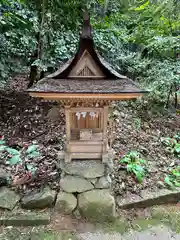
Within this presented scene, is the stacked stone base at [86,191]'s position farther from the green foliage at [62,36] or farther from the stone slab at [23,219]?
the green foliage at [62,36]

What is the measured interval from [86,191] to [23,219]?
1.04 m

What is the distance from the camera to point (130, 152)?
12.5 ft

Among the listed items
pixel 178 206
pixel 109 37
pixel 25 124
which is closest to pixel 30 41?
pixel 25 124

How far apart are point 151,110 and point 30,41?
4.23 metres

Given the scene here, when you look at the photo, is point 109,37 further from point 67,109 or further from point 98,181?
point 98,181

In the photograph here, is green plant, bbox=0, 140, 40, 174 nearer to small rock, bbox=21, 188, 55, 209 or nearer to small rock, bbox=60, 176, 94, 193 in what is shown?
small rock, bbox=21, 188, 55, 209

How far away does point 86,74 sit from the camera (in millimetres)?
2566

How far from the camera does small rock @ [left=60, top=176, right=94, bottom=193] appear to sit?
2797mm

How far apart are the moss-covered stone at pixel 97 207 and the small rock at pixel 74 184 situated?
0.49 ft

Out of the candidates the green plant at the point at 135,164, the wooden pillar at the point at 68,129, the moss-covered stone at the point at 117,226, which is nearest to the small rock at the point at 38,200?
the wooden pillar at the point at 68,129

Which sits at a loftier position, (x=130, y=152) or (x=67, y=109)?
(x=67, y=109)

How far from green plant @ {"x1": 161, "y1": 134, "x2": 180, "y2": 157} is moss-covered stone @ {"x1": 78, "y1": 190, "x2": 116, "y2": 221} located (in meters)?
2.29

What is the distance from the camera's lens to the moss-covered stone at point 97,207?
2660 mm

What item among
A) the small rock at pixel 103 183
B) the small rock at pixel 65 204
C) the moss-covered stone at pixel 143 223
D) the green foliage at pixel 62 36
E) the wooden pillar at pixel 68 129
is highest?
the green foliage at pixel 62 36
